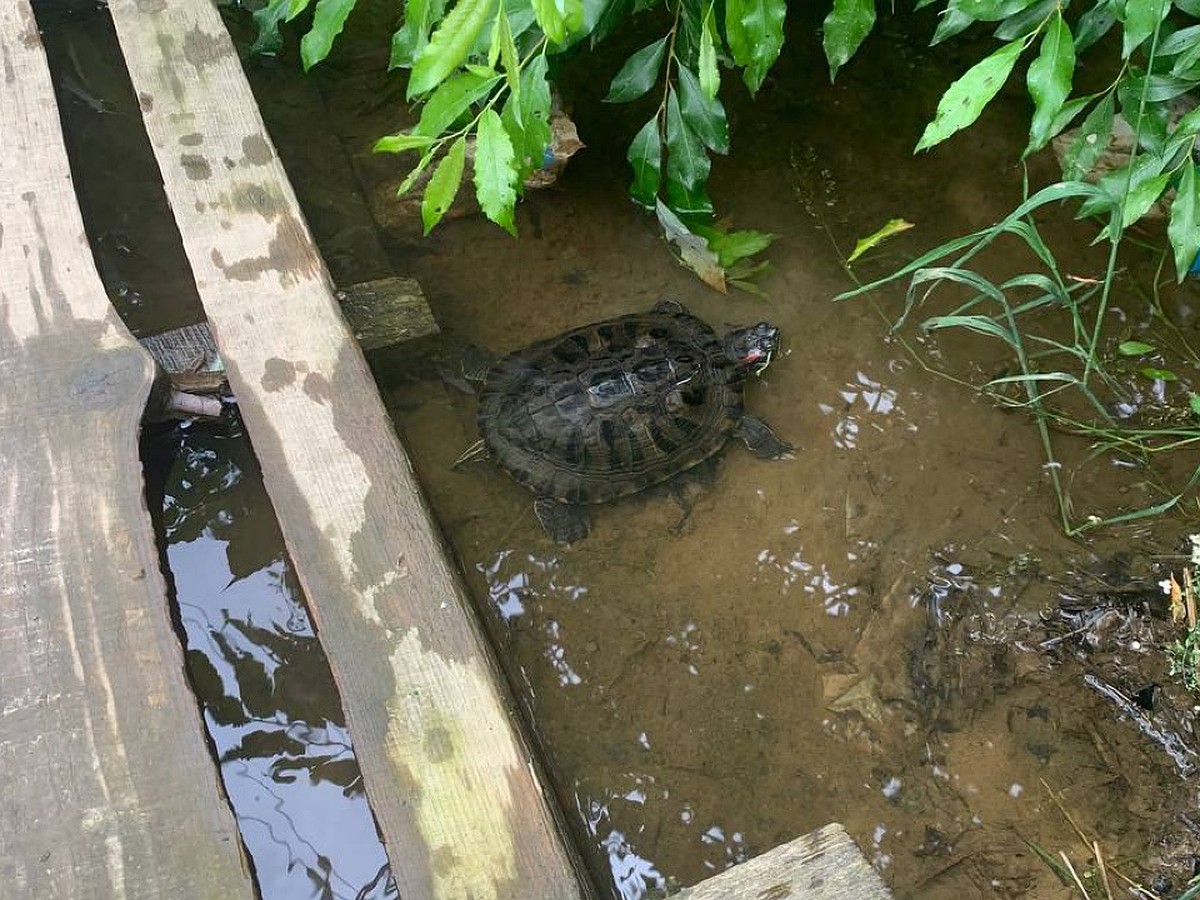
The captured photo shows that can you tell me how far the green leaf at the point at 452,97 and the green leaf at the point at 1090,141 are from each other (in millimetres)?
1392

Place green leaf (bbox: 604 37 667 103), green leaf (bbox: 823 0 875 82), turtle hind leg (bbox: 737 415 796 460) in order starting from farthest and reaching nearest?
turtle hind leg (bbox: 737 415 796 460), green leaf (bbox: 604 37 667 103), green leaf (bbox: 823 0 875 82)

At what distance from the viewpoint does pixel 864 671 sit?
2.56 metres

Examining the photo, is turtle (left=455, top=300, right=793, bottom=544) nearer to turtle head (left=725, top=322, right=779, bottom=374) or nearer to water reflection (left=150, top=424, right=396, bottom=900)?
turtle head (left=725, top=322, right=779, bottom=374)

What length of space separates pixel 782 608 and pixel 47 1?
3.54 metres

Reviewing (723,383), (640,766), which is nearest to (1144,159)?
(723,383)

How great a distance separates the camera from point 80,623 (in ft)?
5.56

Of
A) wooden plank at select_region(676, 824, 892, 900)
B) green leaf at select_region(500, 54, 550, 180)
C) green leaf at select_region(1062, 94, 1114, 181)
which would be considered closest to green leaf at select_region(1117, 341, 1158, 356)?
green leaf at select_region(1062, 94, 1114, 181)

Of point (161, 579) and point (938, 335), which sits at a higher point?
point (161, 579)

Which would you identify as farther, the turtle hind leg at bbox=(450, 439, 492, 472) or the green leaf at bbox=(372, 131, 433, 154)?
the turtle hind leg at bbox=(450, 439, 492, 472)

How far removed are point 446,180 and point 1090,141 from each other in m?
1.51

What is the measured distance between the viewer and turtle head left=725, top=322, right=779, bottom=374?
308 centimetres

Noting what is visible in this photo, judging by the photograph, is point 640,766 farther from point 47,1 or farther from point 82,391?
point 47,1

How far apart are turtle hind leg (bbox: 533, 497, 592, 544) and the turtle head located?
2.44ft

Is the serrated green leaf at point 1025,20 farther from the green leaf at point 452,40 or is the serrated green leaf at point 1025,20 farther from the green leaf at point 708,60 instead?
the green leaf at point 452,40
